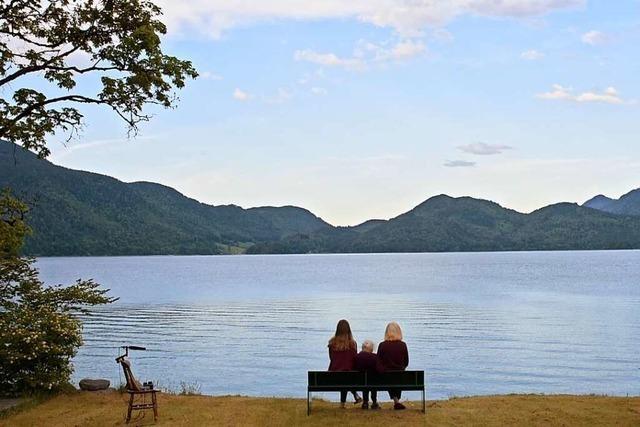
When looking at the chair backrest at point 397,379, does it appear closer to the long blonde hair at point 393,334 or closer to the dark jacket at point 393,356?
the dark jacket at point 393,356

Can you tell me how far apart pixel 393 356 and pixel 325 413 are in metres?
1.79

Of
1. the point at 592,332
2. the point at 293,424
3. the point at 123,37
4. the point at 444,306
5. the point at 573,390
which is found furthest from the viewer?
the point at 444,306

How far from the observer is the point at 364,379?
13898mm

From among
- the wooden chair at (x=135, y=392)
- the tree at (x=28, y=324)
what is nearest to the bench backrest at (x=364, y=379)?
the wooden chair at (x=135, y=392)

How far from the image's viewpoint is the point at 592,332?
49.4 meters

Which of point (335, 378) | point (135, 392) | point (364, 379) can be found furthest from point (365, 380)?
point (135, 392)

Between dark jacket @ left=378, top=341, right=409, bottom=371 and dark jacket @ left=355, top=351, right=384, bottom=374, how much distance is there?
141 mm

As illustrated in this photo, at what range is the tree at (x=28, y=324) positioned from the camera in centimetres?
1573

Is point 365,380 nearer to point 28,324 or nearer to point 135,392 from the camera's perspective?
point 135,392

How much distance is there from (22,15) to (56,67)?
1303 mm

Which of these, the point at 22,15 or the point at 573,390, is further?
the point at 573,390

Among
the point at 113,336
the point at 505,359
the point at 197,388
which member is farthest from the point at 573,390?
the point at 113,336

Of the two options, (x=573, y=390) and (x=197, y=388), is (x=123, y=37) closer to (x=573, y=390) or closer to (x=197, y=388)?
(x=197, y=388)

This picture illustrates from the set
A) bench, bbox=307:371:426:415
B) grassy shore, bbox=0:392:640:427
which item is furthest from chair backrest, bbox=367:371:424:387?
grassy shore, bbox=0:392:640:427
